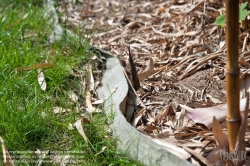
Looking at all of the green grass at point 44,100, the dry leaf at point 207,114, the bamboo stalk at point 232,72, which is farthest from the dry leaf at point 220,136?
the green grass at point 44,100

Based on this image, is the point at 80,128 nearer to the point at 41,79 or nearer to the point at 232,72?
the point at 41,79

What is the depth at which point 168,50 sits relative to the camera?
116 inches

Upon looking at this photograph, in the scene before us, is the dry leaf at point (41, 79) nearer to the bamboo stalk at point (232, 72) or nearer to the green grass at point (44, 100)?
the green grass at point (44, 100)

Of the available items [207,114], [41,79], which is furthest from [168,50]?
[207,114]

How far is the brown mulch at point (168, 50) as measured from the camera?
225 centimetres

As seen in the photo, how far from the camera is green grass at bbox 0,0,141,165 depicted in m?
2.14

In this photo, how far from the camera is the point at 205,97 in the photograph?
2328 millimetres

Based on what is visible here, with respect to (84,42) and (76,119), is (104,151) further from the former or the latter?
(84,42)

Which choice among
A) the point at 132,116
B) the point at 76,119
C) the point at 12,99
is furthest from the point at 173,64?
the point at 12,99

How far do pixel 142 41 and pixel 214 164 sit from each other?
154 cm

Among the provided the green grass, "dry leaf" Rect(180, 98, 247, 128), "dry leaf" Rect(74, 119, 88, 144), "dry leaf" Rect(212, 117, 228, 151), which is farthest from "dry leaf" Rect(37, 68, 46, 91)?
"dry leaf" Rect(212, 117, 228, 151)

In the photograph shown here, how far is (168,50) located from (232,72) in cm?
138

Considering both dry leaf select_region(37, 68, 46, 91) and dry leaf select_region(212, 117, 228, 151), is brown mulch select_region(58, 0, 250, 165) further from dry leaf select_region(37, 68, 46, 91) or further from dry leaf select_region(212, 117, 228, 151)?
dry leaf select_region(37, 68, 46, 91)

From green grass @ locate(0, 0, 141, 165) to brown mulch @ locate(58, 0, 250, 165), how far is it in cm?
21
